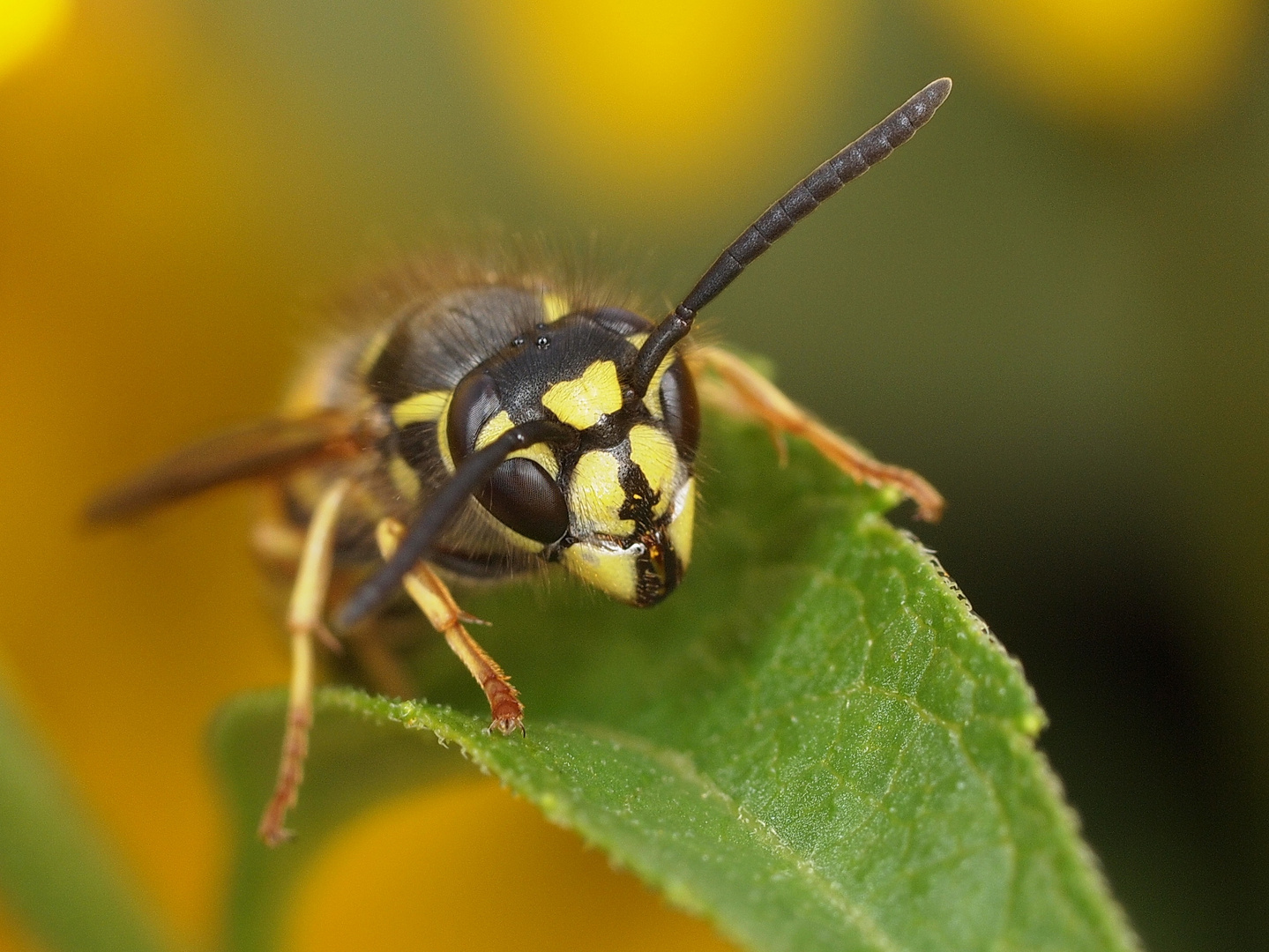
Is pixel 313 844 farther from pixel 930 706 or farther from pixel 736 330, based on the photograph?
pixel 736 330

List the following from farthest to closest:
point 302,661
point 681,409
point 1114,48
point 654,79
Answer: point 654,79 < point 1114,48 < point 302,661 < point 681,409

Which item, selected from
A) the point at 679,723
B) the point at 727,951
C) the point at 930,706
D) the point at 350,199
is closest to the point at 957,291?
the point at 350,199

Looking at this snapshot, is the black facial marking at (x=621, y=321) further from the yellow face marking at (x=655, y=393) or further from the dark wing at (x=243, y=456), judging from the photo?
the dark wing at (x=243, y=456)

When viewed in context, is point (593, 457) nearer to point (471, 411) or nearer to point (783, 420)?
point (471, 411)

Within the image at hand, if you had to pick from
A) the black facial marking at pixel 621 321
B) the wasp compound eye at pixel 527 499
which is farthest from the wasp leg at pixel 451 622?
the black facial marking at pixel 621 321

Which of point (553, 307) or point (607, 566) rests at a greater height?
point (553, 307)

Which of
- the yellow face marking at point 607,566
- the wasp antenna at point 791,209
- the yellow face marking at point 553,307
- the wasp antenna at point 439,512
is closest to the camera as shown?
the wasp antenna at point 439,512

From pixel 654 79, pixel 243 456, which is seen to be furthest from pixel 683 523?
pixel 654 79
